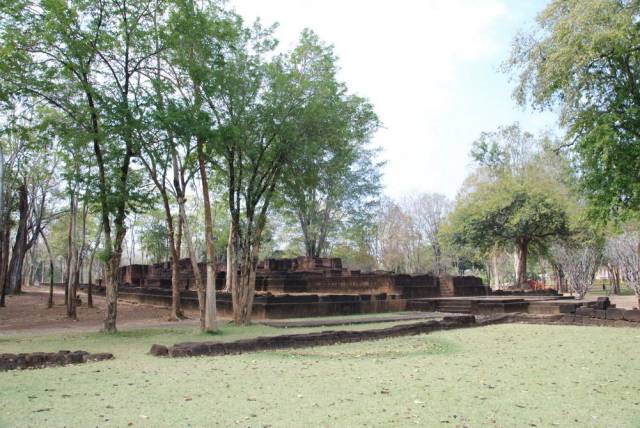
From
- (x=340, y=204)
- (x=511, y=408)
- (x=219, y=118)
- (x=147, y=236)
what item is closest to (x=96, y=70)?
(x=219, y=118)

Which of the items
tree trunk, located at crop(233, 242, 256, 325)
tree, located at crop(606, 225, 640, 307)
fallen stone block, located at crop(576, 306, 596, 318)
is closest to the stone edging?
fallen stone block, located at crop(576, 306, 596, 318)

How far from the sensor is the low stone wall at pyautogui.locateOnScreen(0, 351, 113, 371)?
27.2 ft

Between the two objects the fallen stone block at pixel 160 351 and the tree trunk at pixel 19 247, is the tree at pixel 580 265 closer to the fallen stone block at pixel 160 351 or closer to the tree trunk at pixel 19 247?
the fallen stone block at pixel 160 351

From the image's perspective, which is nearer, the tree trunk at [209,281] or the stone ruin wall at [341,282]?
the tree trunk at [209,281]

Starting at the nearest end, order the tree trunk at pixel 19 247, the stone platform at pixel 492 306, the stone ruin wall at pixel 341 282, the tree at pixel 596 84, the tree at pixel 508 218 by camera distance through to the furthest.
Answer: the tree at pixel 596 84 → the stone platform at pixel 492 306 → the stone ruin wall at pixel 341 282 → the tree trunk at pixel 19 247 → the tree at pixel 508 218

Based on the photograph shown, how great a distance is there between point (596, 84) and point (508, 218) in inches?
672

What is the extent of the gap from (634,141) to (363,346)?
30.4 ft

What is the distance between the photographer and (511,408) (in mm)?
5449

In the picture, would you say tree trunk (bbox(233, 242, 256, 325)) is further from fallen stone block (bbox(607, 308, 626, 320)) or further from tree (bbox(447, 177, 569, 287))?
tree (bbox(447, 177, 569, 287))

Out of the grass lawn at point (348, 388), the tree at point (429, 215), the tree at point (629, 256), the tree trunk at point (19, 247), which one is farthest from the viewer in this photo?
the tree at point (429, 215)

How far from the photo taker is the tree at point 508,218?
96.7ft

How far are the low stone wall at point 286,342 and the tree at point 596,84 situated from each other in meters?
6.01

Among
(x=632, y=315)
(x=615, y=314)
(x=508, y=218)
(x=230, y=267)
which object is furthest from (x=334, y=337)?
(x=508, y=218)

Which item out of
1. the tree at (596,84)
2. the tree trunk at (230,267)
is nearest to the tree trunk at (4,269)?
the tree trunk at (230,267)
